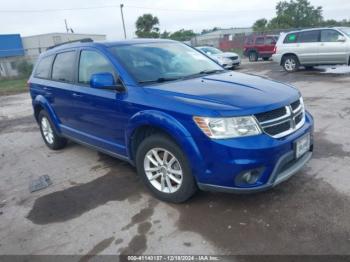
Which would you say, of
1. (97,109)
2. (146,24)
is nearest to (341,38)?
(97,109)

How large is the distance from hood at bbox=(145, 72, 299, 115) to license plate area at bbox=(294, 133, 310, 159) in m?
0.41

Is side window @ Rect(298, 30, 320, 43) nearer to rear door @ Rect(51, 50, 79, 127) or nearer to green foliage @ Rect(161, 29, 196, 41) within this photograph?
rear door @ Rect(51, 50, 79, 127)

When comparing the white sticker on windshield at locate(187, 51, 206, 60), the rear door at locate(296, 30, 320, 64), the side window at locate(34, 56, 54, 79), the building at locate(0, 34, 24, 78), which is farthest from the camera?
the building at locate(0, 34, 24, 78)

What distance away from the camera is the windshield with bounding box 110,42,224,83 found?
3.89 meters

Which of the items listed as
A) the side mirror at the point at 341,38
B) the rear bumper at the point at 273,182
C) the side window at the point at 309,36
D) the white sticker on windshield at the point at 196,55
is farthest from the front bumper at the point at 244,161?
the side window at the point at 309,36

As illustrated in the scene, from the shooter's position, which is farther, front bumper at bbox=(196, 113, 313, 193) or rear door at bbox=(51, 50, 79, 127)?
rear door at bbox=(51, 50, 79, 127)

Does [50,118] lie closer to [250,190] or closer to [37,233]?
[37,233]

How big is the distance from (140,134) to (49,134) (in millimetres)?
2995

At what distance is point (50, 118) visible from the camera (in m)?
5.63

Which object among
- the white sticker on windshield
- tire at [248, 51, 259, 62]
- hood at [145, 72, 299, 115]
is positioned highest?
the white sticker on windshield

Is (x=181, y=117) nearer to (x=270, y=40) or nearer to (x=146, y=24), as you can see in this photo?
(x=270, y=40)

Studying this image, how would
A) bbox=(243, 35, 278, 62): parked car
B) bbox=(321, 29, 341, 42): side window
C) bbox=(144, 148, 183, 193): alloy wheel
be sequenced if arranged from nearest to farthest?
bbox=(144, 148, 183, 193): alloy wheel < bbox=(321, 29, 341, 42): side window < bbox=(243, 35, 278, 62): parked car

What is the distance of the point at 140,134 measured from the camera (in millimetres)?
3766

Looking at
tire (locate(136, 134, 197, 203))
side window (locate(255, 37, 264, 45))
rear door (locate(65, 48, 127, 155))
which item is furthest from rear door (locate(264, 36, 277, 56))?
tire (locate(136, 134, 197, 203))
